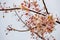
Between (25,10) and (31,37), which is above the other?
(25,10)

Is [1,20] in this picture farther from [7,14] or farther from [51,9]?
[51,9]

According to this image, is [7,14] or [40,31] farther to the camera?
[7,14]

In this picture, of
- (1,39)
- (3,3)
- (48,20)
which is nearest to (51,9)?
(48,20)

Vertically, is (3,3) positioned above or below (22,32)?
above

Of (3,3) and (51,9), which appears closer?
(51,9)

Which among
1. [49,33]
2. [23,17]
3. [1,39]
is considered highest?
[23,17]

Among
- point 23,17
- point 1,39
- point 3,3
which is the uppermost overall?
point 3,3

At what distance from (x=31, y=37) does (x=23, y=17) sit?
207mm

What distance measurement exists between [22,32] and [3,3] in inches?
13.6

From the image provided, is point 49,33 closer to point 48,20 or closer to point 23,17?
point 48,20

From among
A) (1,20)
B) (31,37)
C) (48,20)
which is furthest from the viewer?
Result: (1,20)

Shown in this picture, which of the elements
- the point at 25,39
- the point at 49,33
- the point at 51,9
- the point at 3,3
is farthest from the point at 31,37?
the point at 3,3

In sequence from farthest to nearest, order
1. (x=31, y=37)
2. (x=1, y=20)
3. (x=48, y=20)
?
(x=1, y=20)
(x=31, y=37)
(x=48, y=20)

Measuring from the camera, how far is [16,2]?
1.60m
